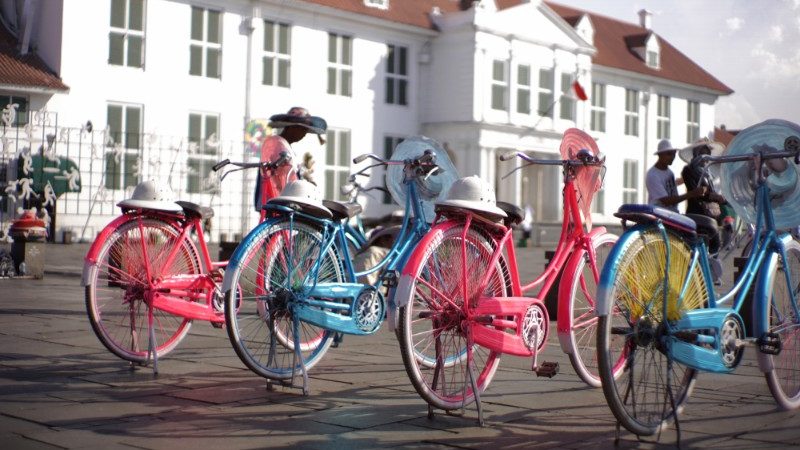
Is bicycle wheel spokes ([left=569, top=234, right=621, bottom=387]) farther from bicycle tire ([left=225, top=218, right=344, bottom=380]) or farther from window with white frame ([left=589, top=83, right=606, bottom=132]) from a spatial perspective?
window with white frame ([left=589, top=83, right=606, bottom=132])

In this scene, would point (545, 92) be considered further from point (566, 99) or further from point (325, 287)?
point (325, 287)

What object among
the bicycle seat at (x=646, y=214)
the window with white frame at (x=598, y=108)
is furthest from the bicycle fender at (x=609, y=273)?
the window with white frame at (x=598, y=108)

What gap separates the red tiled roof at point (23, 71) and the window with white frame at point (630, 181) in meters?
26.3

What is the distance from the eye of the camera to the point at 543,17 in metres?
44.0

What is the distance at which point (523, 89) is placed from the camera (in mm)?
43219

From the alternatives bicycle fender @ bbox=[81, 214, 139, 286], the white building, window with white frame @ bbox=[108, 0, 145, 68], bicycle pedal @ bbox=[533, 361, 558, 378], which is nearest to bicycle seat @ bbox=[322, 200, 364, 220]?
bicycle fender @ bbox=[81, 214, 139, 286]

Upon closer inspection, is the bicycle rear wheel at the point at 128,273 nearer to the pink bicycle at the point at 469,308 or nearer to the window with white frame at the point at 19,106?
the pink bicycle at the point at 469,308

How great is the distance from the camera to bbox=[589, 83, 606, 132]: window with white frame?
1870 inches

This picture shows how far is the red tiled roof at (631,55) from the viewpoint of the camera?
4906cm

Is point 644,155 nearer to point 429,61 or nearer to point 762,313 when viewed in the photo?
point 429,61

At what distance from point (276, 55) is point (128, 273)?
2930cm

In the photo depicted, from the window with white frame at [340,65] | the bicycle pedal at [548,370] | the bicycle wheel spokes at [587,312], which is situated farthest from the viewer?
the window with white frame at [340,65]

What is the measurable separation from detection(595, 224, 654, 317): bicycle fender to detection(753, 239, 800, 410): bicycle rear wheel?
1.34 meters

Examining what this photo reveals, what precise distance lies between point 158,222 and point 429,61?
112 feet
